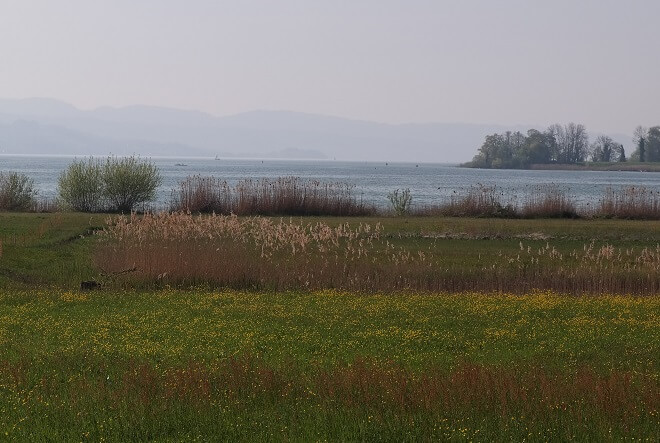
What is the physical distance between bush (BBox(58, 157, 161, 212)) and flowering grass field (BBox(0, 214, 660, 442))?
708 inches

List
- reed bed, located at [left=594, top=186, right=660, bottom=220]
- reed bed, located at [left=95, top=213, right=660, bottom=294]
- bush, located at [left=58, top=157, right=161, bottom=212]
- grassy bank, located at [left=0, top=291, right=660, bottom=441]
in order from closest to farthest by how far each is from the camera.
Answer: grassy bank, located at [left=0, top=291, right=660, bottom=441] → reed bed, located at [left=95, top=213, right=660, bottom=294] → reed bed, located at [left=594, top=186, right=660, bottom=220] → bush, located at [left=58, top=157, right=161, bottom=212]

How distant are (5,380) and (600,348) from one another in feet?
34.0

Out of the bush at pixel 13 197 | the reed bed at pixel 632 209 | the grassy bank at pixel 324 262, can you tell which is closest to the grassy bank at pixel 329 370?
the grassy bank at pixel 324 262

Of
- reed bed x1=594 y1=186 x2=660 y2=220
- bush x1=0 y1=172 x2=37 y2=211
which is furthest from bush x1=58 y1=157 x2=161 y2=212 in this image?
reed bed x1=594 y1=186 x2=660 y2=220

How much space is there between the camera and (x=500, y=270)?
2744cm

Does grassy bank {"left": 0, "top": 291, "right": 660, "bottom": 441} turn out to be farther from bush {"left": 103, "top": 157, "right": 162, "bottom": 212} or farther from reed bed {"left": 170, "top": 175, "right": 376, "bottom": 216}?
bush {"left": 103, "top": 157, "right": 162, "bottom": 212}

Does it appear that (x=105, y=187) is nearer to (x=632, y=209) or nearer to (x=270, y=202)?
(x=270, y=202)

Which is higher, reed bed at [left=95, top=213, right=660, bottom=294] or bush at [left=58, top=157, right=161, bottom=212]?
bush at [left=58, top=157, right=161, bottom=212]

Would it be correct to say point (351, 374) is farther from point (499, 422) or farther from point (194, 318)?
point (194, 318)

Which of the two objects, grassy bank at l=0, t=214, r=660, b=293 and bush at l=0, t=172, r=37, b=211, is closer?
grassy bank at l=0, t=214, r=660, b=293

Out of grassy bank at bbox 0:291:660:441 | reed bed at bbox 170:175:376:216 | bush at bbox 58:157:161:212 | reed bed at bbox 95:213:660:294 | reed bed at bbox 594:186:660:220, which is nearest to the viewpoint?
grassy bank at bbox 0:291:660:441

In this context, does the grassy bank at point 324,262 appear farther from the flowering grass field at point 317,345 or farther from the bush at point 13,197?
the bush at point 13,197

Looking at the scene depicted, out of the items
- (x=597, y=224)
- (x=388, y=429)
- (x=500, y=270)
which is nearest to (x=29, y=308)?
(x=388, y=429)

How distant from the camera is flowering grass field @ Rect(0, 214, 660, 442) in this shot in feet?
38.4
